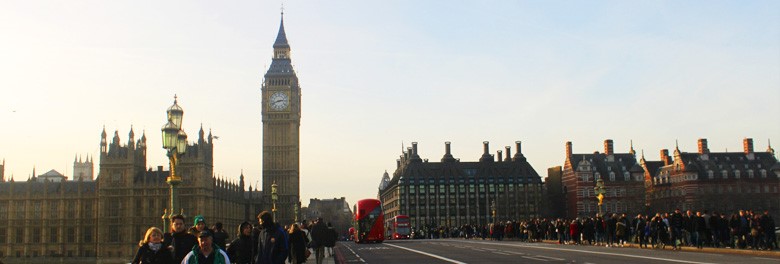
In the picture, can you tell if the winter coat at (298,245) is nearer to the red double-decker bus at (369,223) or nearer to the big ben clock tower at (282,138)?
the red double-decker bus at (369,223)

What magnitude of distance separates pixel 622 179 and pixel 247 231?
11557 cm

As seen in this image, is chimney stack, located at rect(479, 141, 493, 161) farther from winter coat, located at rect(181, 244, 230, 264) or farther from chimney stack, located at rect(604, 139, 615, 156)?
winter coat, located at rect(181, 244, 230, 264)

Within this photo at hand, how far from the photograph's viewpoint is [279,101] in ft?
483

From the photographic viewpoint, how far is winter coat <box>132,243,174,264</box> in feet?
35.1

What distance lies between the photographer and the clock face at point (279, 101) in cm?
14662

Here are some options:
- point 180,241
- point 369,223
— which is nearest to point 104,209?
point 369,223

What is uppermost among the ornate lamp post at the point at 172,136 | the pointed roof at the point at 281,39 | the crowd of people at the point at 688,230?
the pointed roof at the point at 281,39

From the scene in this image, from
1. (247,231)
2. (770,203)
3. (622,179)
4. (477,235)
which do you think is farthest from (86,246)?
(247,231)

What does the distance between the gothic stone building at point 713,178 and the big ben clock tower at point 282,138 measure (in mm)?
59381


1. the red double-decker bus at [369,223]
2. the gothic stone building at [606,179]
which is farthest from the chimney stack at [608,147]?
the red double-decker bus at [369,223]

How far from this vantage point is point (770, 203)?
112 meters

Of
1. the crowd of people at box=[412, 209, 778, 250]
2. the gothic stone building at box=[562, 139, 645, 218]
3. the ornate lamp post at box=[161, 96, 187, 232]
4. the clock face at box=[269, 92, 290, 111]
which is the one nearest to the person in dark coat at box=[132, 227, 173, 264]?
the ornate lamp post at box=[161, 96, 187, 232]

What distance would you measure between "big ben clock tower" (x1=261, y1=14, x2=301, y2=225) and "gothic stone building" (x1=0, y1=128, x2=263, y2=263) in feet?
107

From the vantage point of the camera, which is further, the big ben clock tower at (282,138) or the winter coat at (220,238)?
the big ben clock tower at (282,138)
